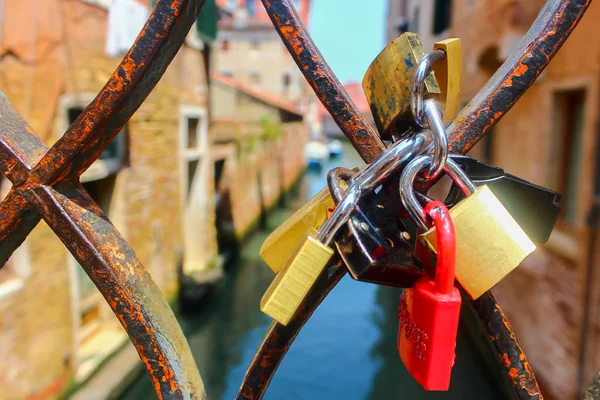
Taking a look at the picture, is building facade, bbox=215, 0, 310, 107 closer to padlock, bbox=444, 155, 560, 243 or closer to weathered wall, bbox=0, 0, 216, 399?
weathered wall, bbox=0, 0, 216, 399

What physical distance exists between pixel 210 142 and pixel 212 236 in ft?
4.62

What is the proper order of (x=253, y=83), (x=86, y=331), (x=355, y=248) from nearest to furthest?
(x=355, y=248), (x=86, y=331), (x=253, y=83)

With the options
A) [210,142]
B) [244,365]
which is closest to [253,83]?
[210,142]

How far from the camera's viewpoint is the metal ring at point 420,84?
51 cm

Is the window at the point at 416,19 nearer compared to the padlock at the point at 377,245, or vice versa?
the padlock at the point at 377,245

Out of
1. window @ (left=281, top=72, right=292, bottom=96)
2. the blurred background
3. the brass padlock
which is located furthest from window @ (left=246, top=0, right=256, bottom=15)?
the brass padlock

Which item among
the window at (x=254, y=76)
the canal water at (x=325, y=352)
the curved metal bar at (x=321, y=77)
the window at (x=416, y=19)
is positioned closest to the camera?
the curved metal bar at (x=321, y=77)

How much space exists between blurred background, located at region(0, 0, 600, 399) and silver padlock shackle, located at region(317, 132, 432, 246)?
3224mm

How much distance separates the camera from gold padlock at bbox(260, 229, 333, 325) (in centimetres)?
51

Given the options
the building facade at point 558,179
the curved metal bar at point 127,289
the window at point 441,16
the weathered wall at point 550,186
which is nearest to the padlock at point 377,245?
the curved metal bar at point 127,289

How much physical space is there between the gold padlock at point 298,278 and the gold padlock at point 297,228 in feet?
0.25

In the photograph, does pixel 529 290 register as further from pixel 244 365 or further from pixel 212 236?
pixel 212 236

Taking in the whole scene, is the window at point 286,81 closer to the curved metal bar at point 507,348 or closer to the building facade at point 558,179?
the building facade at point 558,179

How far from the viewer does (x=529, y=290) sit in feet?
15.1
